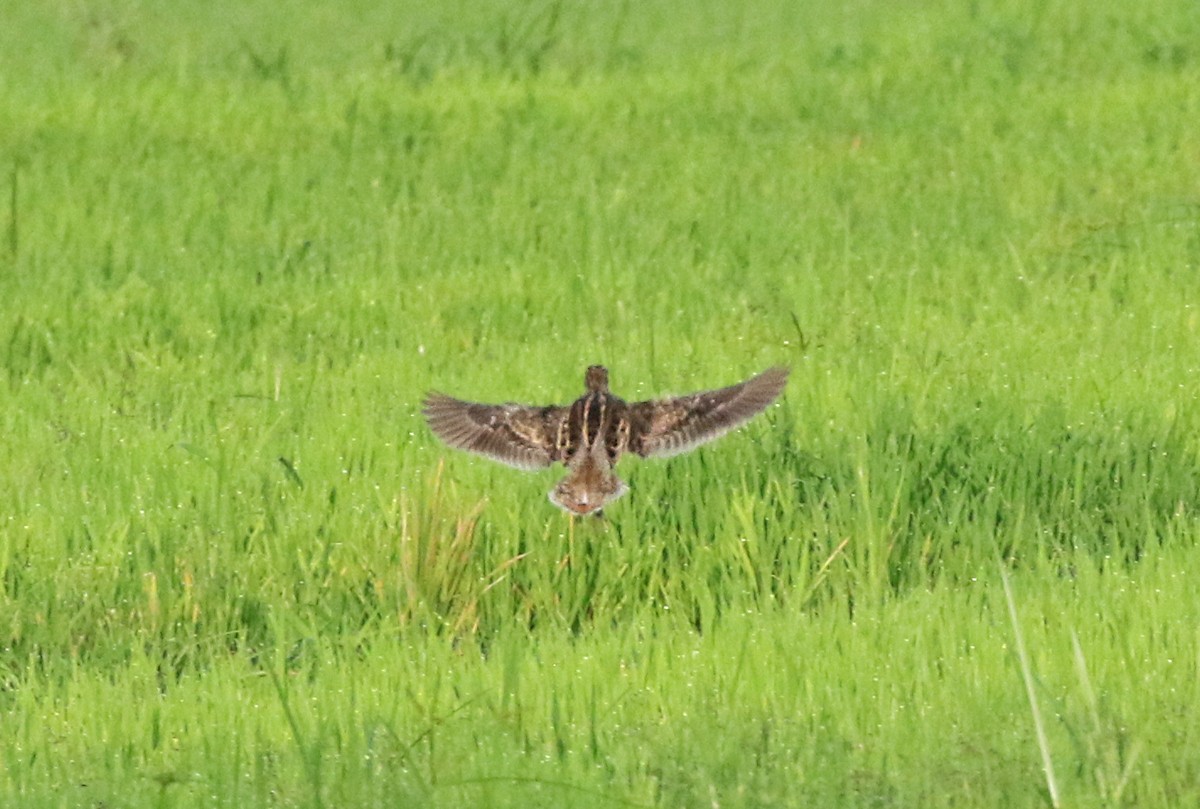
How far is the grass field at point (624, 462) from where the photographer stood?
4.69m

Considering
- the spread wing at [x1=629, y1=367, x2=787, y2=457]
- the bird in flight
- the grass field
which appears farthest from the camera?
the spread wing at [x1=629, y1=367, x2=787, y2=457]

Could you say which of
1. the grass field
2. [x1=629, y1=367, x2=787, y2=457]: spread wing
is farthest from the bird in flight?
the grass field

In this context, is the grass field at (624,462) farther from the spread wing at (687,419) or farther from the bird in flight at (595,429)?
the spread wing at (687,419)

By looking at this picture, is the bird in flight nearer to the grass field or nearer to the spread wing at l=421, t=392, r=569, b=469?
the spread wing at l=421, t=392, r=569, b=469

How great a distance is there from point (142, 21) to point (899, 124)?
21.0 ft

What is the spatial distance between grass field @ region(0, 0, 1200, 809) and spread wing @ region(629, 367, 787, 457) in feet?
1.14

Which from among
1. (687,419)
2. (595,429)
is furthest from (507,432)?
(687,419)

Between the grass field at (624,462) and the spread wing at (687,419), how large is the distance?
1.14ft

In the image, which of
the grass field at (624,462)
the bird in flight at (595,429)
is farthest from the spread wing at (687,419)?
the grass field at (624,462)

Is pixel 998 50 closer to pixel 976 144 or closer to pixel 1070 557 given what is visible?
pixel 976 144

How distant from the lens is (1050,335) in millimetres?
8000

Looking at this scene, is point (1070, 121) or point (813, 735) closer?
point (813, 735)

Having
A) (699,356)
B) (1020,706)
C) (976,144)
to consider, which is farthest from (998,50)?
(1020,706)

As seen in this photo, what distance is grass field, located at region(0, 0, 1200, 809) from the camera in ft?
15.4
